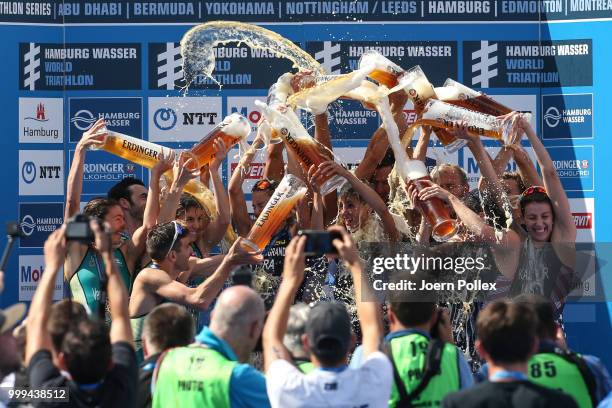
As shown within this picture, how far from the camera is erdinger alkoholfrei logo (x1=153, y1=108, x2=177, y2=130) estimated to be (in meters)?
6.88

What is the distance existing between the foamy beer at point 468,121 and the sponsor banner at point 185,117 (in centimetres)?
151

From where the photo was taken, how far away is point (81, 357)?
352 cm

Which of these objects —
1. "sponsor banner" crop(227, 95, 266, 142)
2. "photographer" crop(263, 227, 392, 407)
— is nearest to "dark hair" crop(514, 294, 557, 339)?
"photographer" crop(263, 227, 392, 407)

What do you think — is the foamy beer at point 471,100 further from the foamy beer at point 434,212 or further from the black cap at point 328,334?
the black cap at point 328,334

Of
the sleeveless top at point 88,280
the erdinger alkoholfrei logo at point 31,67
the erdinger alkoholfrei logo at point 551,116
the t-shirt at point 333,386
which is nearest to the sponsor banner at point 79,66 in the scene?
the erdinger alkoholfrei logo at point 31,67

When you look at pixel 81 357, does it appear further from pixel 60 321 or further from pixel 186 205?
pixel 186 205

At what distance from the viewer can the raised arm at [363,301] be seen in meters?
3.77

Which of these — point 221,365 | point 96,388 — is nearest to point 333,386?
point 221,365

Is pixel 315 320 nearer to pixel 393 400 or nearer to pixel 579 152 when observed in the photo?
pixel 393 400

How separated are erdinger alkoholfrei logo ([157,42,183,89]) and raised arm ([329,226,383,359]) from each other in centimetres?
332

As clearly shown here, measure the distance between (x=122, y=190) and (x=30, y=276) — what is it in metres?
0.84

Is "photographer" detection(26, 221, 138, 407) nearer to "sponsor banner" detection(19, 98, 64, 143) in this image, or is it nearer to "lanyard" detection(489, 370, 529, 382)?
"lanyard" detection(489, 370, 529, 382)

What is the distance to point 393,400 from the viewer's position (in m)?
3.96

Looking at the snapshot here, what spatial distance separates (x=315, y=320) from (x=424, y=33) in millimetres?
3586
